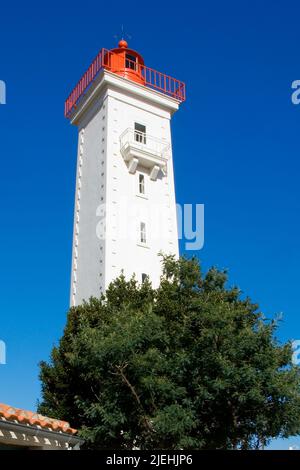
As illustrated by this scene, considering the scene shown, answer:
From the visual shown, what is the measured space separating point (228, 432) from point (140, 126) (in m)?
18.0

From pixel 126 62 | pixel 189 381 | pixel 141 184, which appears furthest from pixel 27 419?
pixel 126 62

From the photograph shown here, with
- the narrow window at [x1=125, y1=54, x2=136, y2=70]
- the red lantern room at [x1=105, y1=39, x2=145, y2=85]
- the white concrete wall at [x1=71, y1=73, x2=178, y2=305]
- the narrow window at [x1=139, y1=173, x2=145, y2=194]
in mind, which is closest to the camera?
the white concrete wall at [x1=71, y1=73, x2=178, y2=305]

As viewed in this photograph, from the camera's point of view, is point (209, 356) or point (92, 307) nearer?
point (209, 356)

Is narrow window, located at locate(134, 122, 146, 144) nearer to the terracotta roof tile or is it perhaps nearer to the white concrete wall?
the white concrete wall

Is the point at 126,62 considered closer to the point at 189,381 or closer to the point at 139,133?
the point at 139,133

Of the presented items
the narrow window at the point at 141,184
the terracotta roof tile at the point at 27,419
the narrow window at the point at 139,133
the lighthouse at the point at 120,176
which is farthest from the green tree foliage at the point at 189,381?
the narrow window at the point at 139,133

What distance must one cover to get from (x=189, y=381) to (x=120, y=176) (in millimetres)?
13816

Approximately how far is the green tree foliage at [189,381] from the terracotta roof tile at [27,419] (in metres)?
2.39

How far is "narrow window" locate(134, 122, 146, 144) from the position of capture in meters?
29.0

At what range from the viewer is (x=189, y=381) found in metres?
15.5

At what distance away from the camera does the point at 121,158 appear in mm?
27797

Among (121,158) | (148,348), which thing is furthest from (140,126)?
(148,348)

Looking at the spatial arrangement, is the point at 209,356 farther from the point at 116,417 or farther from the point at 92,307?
the point at 92,307

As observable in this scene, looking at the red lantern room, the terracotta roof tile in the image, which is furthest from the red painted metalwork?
the terracotta roof tile
